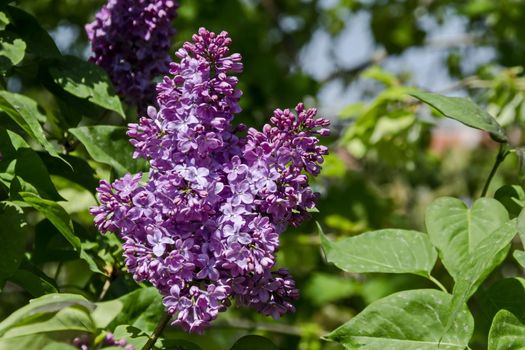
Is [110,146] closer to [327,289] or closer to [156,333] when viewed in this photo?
[156,333]

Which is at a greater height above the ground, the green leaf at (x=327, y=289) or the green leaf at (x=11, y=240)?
the green leaf at (x=11, y=240)

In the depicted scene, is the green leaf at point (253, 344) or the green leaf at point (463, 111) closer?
the green leaf at point (253, 344)

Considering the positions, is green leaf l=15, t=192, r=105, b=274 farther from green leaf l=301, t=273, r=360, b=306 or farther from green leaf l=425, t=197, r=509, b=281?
green leaf l=301, t=273, r=360, b=306

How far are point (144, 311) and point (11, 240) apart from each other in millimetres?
169

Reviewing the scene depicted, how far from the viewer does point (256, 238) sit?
84 centimetres

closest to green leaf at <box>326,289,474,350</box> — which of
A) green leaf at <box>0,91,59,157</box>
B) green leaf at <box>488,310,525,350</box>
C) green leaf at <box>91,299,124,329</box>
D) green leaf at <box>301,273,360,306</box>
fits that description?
green leaf at <box>488,310,525,350</box>

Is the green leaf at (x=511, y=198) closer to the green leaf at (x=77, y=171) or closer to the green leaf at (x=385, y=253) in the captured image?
the green leaf at (x=385, y=253)

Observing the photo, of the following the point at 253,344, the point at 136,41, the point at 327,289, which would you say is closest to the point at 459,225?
the point at 253,344

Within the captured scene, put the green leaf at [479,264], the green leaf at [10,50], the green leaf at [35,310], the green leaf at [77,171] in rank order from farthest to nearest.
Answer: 1. the green leaf at [77,171]
2. the green leaf at [10,50]
3. the green leaf at [479,264]
4. the green leaf at [35,310]

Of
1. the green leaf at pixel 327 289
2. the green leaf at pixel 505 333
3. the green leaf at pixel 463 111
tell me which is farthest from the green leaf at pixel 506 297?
the green leaf at pixel 327 289

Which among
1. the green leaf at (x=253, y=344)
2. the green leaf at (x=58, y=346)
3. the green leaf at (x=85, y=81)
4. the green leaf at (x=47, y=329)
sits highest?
the green leaf at (x=85, y=81)

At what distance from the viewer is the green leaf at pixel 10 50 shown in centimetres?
104

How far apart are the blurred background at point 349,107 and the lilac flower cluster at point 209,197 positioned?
Result: 333mm

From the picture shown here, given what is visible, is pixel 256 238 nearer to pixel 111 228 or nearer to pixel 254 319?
pixel 111 228
